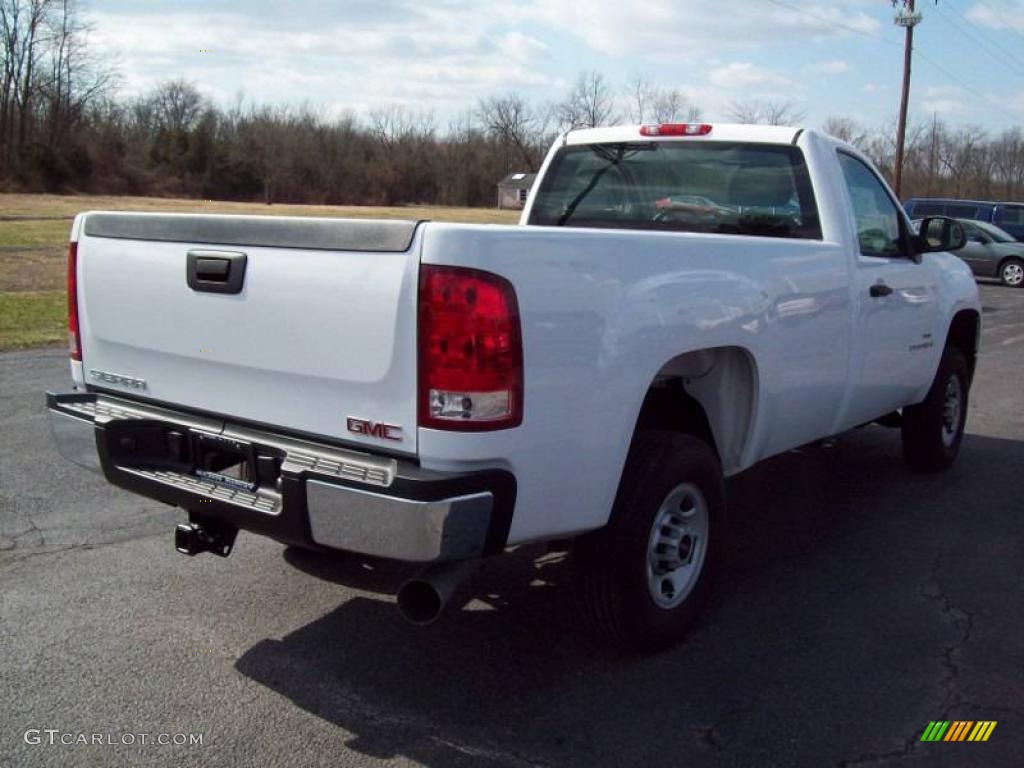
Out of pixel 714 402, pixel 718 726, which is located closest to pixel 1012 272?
pixel 714 402

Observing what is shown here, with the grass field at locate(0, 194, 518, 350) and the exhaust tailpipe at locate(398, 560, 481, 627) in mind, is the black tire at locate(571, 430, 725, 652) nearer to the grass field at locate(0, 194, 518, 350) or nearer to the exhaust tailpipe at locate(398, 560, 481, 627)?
the exhaust tailpipe at locate(398, 560, 481, 627)

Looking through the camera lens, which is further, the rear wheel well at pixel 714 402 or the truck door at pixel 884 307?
the truck door at pixel 884 307

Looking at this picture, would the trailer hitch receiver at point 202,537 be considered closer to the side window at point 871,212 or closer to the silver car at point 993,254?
the side window at point 871,212

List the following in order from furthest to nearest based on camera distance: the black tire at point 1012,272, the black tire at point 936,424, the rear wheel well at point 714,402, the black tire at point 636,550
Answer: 1. the black tire at point 1012,272
2. the black tire at point 936,424
3. the rear wheel well at point 714,402
4. the black tire at point 636,550

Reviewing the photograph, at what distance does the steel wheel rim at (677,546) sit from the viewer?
3.74 metres

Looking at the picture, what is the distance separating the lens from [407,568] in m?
4.41

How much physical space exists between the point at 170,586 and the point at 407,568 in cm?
101

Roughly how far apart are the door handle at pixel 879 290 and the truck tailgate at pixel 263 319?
294cm

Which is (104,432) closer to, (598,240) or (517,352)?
(517,352)

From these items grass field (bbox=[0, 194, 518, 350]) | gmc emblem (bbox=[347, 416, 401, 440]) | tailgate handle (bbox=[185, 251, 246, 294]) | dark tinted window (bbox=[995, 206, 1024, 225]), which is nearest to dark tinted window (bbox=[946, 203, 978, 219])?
dark tinted window (bbox=[995, 206, 1024, 225])

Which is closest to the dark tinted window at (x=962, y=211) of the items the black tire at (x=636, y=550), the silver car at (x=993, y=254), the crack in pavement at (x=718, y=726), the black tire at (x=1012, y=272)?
the silver car at (x=993, y=254)

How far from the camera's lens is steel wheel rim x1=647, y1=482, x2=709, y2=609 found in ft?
12.3

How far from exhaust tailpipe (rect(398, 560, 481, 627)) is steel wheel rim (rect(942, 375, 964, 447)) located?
4.47 meters

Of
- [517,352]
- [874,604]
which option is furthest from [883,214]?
[517,352]
